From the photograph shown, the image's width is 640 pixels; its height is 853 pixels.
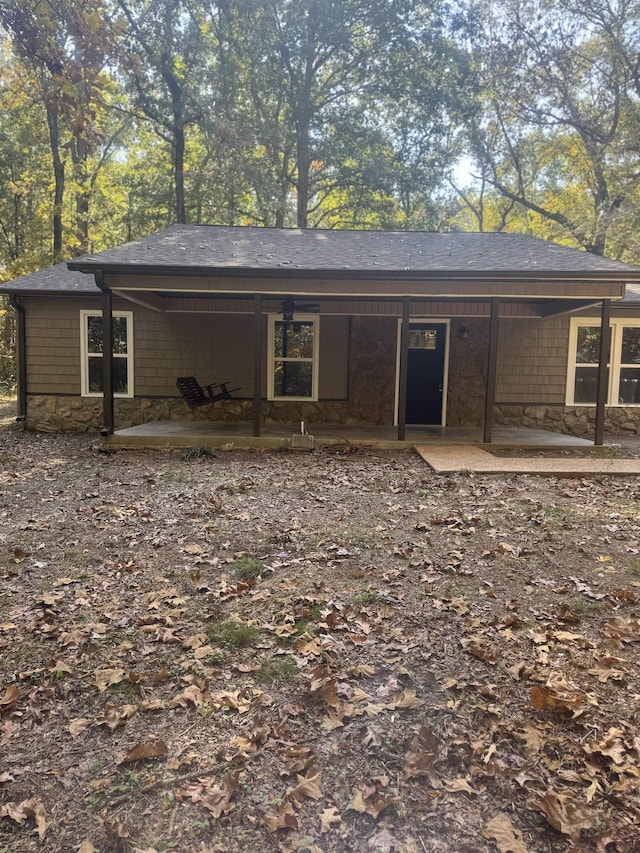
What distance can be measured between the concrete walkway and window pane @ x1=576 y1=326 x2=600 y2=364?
3.16m

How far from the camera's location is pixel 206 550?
171 inches

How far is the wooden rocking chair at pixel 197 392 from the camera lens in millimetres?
9711

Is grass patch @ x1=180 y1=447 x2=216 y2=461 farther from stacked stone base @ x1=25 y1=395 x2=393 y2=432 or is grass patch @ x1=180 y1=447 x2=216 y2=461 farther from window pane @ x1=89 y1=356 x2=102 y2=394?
window pane @ x1=89 y1=356 x2=102 y2=394

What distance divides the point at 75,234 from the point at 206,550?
20.1 metres

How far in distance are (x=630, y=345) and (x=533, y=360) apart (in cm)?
190

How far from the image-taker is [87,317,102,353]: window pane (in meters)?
10.7

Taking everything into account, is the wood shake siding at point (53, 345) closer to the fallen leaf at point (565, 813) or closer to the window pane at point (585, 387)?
the window pane at point (585, 387)

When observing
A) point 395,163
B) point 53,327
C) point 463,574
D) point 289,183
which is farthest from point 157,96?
point 463,574

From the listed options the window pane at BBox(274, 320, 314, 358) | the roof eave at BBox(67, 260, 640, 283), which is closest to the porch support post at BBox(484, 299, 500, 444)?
the roof eave at BBox(67, 260, 640, 283)

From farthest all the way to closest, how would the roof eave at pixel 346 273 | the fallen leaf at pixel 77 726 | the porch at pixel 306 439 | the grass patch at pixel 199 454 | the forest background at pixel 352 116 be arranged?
the forest background at pixel 352 116 < the porch at pixel 306 439 < the grass patch at pixel 199 454 < the roof eave at pixel 346 273 < the fallen leaf at pixel 77 726

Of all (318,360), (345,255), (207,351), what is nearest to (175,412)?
(207,351)

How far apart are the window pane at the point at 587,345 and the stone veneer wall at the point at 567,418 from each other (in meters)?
0.93

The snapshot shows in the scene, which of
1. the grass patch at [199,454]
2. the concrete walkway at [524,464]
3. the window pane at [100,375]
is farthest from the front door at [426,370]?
the window pane at [100,375]

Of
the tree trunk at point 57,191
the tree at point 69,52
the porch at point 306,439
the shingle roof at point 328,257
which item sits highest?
Answer: the tree trunk at point 57,191
